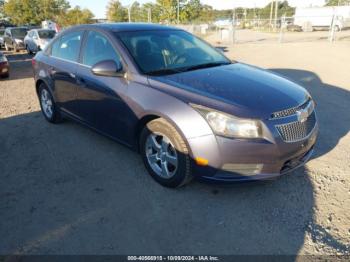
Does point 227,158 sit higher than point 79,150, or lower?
higher

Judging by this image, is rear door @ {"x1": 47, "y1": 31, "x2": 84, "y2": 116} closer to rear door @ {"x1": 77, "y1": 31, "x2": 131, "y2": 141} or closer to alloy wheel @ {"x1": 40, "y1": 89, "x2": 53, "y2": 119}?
rear door @ {"x1": 77, "y1": 31, "x2": 131, "y2": 141}

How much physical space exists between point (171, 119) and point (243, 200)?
3.69ft

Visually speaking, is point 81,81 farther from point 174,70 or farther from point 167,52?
point 174,70

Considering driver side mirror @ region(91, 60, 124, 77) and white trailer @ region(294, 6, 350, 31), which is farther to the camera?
white trailer @ region(294, 6, 350, 31)

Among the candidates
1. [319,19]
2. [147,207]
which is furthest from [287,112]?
[319,19]

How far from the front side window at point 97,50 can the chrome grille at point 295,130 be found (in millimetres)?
2060

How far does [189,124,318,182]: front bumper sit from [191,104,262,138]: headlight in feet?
0.18

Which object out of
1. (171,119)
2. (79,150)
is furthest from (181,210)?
(79,150)

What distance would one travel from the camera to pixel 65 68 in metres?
4.77

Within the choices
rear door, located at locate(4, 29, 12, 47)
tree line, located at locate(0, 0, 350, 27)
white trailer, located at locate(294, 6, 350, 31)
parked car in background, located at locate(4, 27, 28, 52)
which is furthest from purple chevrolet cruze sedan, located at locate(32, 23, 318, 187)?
white trailer, located at locate(294, 6, 350, 31)

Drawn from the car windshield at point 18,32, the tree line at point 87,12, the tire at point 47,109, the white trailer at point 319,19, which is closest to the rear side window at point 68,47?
the tire at point 47,109

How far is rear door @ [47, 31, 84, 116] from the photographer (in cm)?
462

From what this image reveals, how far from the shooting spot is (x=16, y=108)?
22.9ft

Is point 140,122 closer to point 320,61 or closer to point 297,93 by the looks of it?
point 297,93
